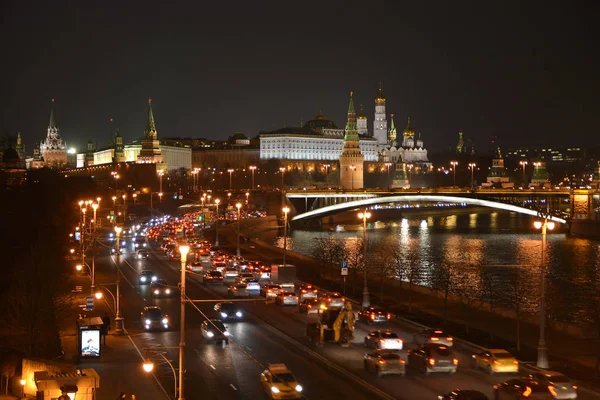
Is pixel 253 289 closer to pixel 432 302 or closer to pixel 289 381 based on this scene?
pixel 432 302

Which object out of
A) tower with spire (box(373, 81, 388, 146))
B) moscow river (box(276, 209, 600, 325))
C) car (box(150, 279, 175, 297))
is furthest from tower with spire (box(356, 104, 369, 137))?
car (box(150, 279, 175, 297))

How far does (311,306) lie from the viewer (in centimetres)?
2805

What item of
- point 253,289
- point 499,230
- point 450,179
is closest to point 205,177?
point 450,179

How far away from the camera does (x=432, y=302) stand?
33.4 m

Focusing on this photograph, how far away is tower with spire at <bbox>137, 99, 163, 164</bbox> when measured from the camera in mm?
141325

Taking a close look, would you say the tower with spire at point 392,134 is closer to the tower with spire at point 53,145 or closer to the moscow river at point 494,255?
the tower with spire at point 53,145

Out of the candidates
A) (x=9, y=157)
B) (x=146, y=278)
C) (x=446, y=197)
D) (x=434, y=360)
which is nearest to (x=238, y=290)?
(x=146, y=278)

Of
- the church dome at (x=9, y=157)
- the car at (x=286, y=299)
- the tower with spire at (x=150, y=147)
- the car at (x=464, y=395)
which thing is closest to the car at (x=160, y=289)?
the car at (x=286, y=299)

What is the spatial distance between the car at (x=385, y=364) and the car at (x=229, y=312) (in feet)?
25.6

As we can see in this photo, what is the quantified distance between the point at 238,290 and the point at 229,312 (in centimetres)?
510

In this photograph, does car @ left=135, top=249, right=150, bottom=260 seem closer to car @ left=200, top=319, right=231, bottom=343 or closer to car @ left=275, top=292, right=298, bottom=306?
car @ left=275, top=292, right=298, bottom=306

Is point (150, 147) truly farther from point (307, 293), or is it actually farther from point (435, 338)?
point (435, 338)

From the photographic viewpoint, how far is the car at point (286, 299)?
29.7m

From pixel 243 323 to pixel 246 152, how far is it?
475 feet
